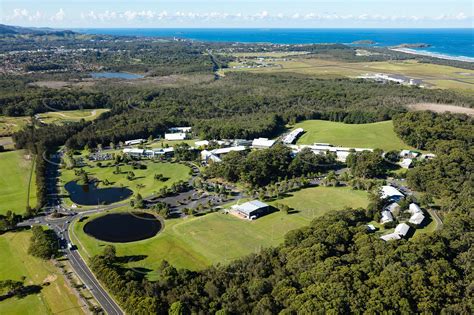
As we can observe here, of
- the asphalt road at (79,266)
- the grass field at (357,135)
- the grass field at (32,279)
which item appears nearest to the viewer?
the grass field at (32,279)

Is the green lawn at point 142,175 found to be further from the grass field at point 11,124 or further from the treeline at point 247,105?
the grass field at point 11,124

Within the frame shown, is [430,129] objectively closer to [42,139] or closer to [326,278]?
[326,278]

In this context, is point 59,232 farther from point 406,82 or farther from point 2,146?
point 406,82

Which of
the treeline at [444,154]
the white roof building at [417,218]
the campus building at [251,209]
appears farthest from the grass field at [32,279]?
the treeline at [444,154]

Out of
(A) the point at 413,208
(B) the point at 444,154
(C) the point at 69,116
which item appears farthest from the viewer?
(C) the point at 69,116

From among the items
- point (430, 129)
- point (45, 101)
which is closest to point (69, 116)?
point (45, 101)

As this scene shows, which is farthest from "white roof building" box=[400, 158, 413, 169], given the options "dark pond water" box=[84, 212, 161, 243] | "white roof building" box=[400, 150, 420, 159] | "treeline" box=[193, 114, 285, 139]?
"dark pond water" box=[84, 212, 161, 243]
